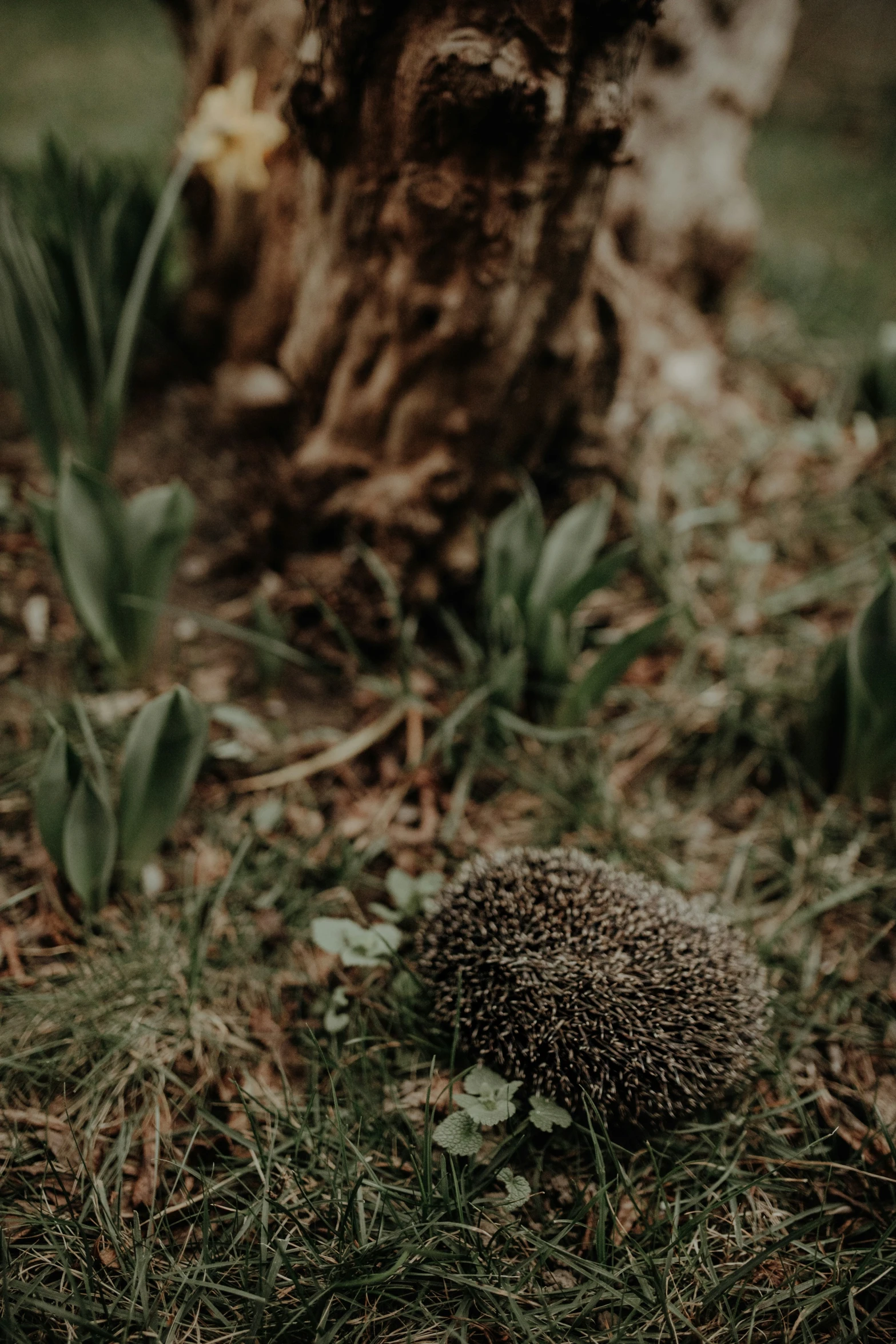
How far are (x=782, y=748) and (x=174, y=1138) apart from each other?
63.9 inches

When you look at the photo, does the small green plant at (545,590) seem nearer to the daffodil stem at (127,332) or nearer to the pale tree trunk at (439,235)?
the pale tree trunk at (439,235)

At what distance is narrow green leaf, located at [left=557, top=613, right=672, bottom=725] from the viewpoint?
1.80 metres

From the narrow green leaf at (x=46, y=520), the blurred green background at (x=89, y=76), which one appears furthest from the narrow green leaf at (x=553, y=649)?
the blurred green background at (x=89, y=76)

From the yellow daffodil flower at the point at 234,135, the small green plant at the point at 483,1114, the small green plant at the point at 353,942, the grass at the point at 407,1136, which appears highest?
the yellow daffodil flower at the point at 234,135

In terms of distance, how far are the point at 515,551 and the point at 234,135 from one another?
1250 mm

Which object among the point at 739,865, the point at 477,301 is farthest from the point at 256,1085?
the point at 477,301

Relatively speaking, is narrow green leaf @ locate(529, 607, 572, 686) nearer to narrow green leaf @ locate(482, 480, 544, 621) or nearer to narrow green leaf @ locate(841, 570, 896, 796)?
narrow green leaf @ locate(482, 480, 544, 621)

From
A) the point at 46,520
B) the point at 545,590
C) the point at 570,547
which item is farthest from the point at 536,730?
the point at 46,520

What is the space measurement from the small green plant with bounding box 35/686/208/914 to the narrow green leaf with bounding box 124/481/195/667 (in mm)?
418

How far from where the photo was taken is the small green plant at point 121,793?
1436 mm

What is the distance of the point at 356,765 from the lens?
2.05 metres

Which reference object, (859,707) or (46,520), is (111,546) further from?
(859,707)

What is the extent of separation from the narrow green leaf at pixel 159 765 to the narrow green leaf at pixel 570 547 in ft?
2.84

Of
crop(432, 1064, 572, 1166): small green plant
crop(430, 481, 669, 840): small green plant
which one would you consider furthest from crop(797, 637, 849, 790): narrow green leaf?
crop(432, 1064, 572, 1166): small green plant
